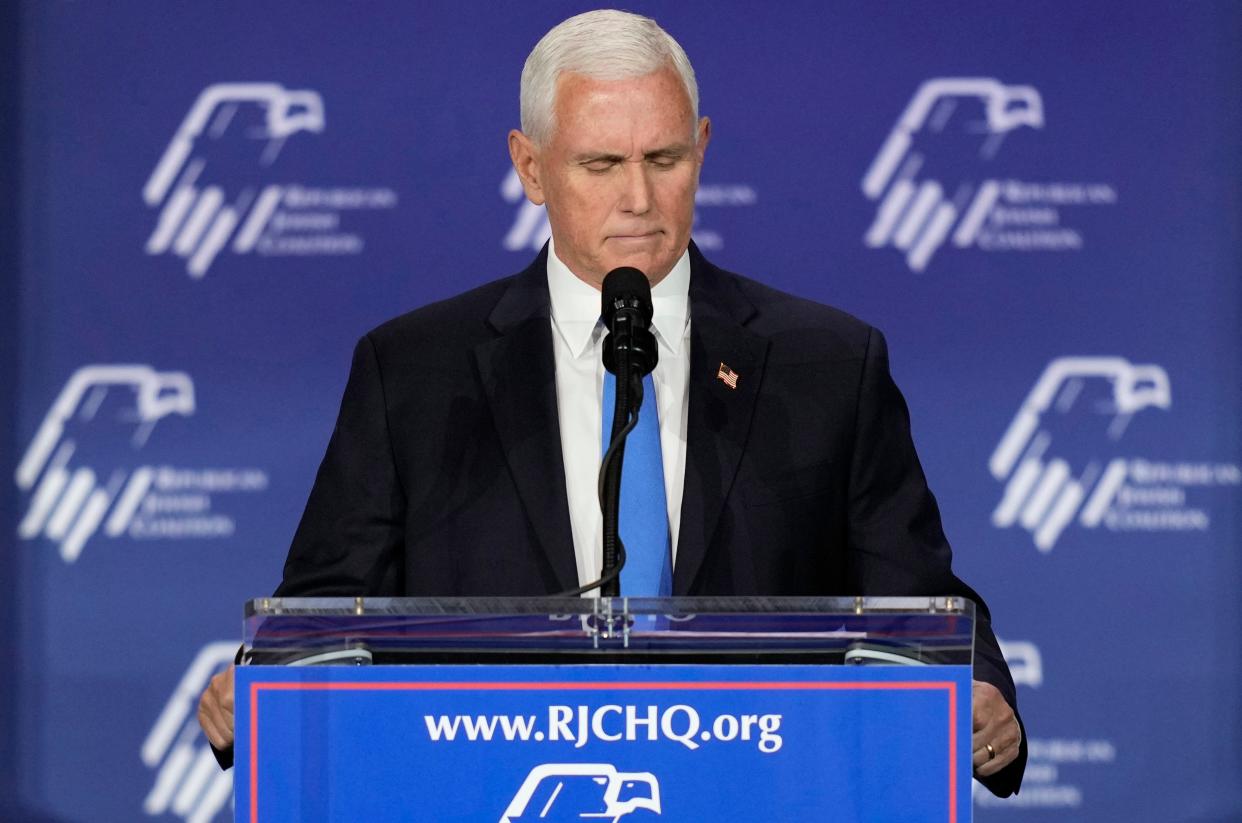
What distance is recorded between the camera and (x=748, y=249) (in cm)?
368

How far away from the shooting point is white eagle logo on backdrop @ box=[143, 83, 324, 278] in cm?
371

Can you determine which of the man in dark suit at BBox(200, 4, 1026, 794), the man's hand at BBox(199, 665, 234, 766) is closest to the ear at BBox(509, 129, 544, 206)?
the man in dark suit at BBox(200, 4, 1026, 794)

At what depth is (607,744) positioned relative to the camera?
131cm

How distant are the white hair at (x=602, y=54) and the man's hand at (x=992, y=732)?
77 cm

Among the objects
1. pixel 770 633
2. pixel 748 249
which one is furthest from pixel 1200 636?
pixel 770 633

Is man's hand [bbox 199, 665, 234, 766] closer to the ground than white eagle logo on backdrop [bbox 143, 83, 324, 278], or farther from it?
closer to the ground

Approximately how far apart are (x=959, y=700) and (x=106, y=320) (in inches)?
109

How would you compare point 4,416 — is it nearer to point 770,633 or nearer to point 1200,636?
point 1200,636

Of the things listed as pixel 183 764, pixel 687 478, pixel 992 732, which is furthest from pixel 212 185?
pixel 992 732

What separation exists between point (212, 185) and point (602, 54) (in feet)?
6.30

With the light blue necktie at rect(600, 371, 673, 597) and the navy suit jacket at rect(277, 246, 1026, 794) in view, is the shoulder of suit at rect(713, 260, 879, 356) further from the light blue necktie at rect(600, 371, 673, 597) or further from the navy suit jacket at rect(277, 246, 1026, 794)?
the light blue necktie at rect(600, 371, 673, 597)

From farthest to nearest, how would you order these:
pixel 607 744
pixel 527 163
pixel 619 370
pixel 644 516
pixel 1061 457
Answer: pixel 1061 457
pixel 527 163
pixel 644 516
pixel 619 370
pixel 607 744

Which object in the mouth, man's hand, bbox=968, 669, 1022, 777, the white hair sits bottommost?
man's hand, bbox=968, 669, 1022, 777

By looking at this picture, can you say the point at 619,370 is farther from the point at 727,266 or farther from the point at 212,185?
the point at 212,185
